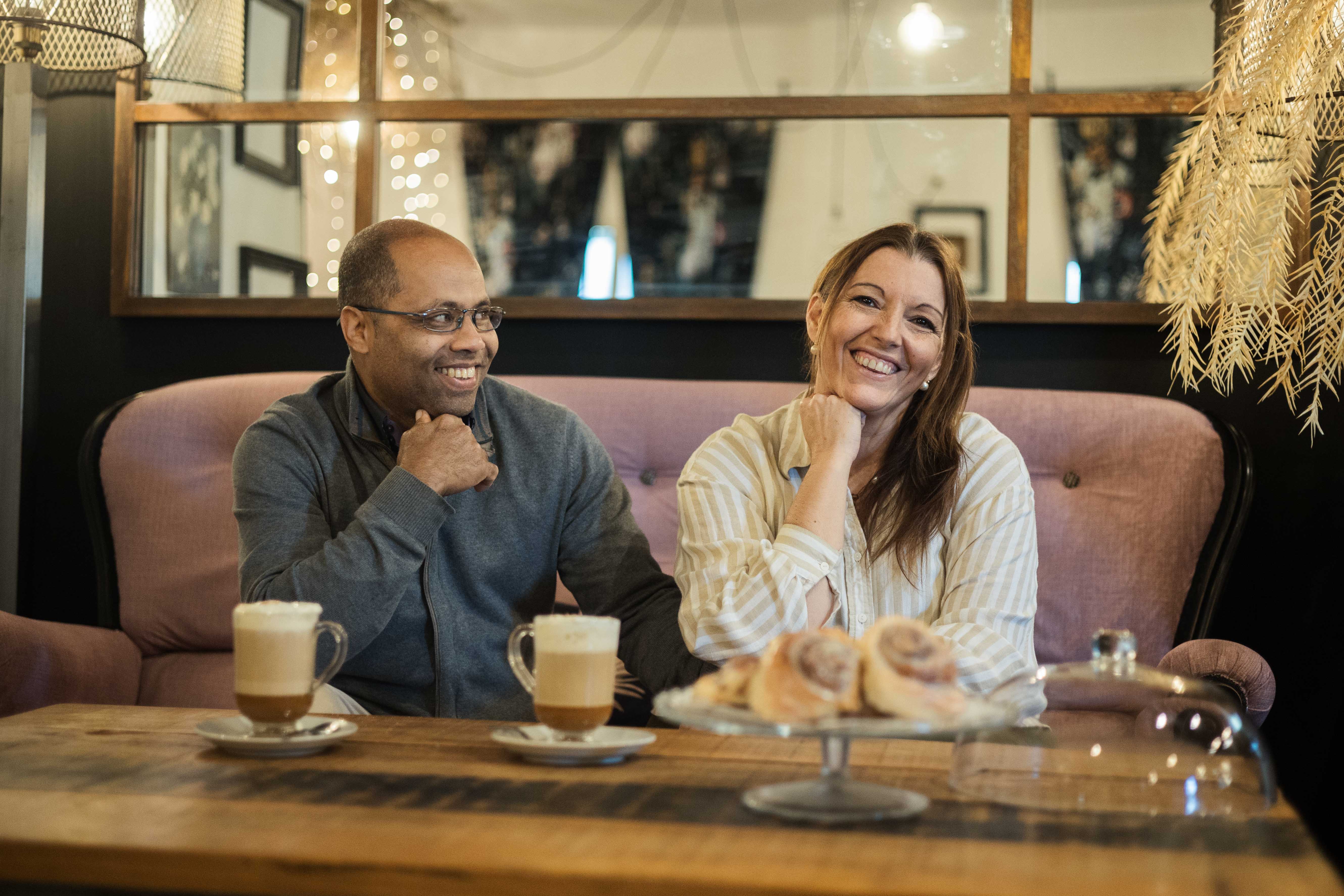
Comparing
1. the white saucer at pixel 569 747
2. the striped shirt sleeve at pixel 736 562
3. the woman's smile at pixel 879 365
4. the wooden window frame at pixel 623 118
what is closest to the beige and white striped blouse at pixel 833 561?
the striped shirt sleeve at pixel 736 562

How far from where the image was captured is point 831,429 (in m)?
1.71

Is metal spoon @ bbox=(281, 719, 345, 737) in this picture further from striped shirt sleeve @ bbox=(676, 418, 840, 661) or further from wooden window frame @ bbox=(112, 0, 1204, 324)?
wooden window frame @ bbox=(112, 0, 1204, 324)

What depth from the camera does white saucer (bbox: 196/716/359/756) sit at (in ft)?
3.76

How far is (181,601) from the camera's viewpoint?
2.31 metres

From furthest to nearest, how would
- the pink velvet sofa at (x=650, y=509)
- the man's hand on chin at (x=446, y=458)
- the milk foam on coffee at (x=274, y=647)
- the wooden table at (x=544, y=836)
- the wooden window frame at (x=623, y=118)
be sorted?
the wooden window frame at (x=623, y=118) → the pink velvet sofa at (x=650, y=509) → the man's hand on chin at (x=446, y=458) → the milk foam on coffee at (x=274, y=647) → the wooden table at (x=544, y=836)

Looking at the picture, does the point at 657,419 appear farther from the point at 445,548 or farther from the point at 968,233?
the point at 968,233

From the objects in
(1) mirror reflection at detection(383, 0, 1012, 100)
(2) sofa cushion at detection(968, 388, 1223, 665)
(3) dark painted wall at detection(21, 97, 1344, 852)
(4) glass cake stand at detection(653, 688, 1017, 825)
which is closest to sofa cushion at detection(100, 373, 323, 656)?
(3) dark painted wall at detection(21, 97, 1344, 852)

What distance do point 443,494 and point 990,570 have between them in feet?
2.46

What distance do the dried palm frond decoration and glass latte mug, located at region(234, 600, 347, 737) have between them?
1398 mm

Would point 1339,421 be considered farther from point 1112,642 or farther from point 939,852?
point 939,852

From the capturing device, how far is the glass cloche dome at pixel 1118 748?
103cm

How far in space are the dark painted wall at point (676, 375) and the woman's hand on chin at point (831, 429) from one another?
2.78 feet

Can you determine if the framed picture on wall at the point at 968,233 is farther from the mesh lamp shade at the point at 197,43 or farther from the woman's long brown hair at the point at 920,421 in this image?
the mesh lamp shade at the point at 197,43

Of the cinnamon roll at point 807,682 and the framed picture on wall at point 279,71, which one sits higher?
the framed picture on wall at point 279,71
